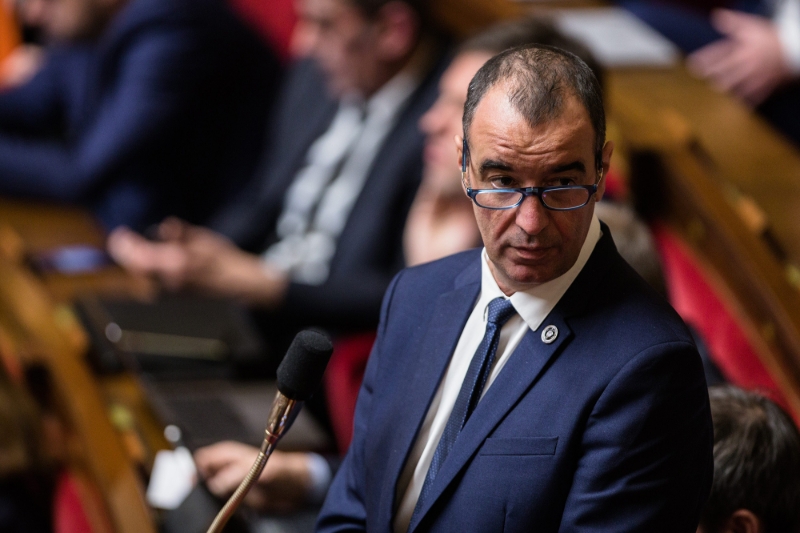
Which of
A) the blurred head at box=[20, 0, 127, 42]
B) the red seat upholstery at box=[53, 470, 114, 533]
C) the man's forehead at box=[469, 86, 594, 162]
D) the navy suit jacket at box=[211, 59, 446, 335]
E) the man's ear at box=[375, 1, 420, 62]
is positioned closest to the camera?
the man's forehead at box=[469, 86, 594, 162]

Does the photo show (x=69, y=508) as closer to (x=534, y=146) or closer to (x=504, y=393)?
(x=504, y=393)

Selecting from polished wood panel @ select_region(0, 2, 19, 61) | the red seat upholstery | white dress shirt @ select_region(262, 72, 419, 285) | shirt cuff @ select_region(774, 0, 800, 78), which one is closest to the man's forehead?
the red seat upholstery

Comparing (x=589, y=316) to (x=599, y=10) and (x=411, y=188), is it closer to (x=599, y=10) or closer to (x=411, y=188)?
(x=411, y=188)

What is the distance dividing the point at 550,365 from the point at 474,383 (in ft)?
0.21

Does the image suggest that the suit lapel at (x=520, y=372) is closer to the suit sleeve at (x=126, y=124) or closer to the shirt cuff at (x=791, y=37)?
the shirt cuff at (x=791, y=37)

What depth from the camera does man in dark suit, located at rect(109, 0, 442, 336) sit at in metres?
1.82

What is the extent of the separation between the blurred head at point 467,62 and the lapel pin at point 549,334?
2.09 ft

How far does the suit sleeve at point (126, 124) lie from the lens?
7.15 ft

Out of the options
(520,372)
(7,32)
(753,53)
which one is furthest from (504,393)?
(7,32)

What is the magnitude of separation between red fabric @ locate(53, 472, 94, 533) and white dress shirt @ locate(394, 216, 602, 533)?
2.68ft

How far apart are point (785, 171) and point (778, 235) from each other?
22 cm

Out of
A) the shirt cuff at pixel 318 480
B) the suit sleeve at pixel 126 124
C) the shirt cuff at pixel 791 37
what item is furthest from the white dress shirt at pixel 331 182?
the shirt cuff at pixel 791 37

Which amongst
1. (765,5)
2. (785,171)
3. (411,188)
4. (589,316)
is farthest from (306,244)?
(589,316)

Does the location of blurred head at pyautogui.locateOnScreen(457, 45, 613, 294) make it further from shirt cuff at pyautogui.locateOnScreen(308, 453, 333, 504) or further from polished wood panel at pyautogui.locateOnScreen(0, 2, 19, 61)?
polished wood panel at pyautogui.locateOnScreen(0, 2, 19, 61)
